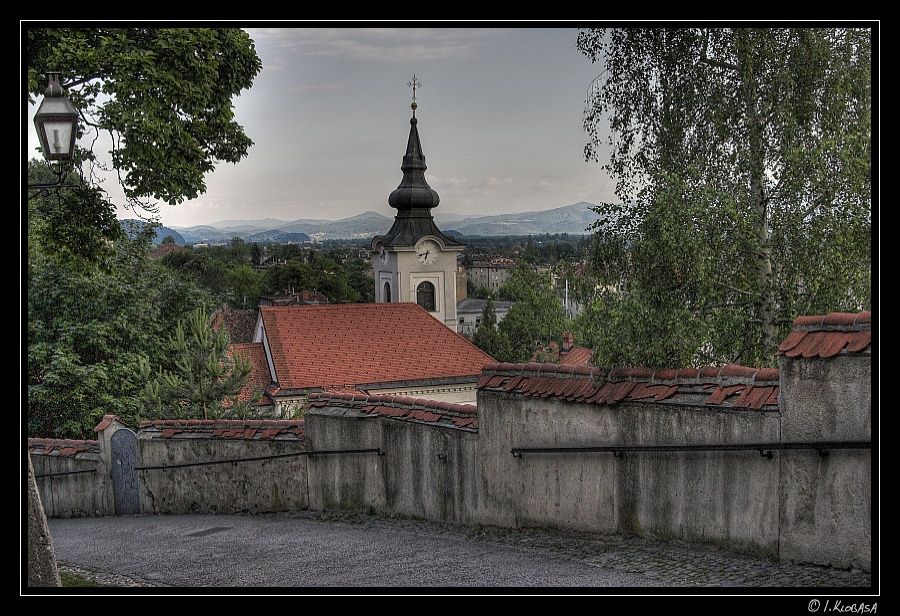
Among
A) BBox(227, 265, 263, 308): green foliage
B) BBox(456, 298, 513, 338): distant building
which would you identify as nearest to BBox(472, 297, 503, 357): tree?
BBox(227, 265, 263, 308): green foliage

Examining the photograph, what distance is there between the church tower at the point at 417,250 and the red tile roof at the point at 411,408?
34.8 metres

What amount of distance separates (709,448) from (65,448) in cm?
997

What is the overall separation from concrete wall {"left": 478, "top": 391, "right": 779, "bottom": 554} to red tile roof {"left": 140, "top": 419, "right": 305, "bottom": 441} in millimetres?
3371

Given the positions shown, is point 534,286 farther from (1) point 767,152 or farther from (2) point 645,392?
(2) point 645,392

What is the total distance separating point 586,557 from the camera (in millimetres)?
7555

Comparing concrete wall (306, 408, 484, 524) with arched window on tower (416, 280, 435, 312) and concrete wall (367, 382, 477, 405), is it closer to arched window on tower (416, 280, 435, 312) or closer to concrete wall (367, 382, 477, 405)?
concrete wall (367, 382, 477, 405)

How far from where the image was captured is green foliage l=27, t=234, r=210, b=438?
23641 millimetres

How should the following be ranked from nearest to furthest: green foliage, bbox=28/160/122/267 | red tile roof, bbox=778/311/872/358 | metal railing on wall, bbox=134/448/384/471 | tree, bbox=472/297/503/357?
red tile roof, bbox=778/311/872/358
metal railing on wall, bbox=134/448/384/471
green foliage, bbox=28/160/122/267
tree, bbox=472/297/503/357

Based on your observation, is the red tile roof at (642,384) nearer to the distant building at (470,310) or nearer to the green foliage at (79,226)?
the green foliage at (79,226)

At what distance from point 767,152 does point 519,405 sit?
4675mm

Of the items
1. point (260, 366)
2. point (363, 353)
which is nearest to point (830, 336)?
point (363, 353)

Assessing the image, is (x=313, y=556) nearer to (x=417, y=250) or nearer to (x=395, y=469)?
(x=395, y=469)
